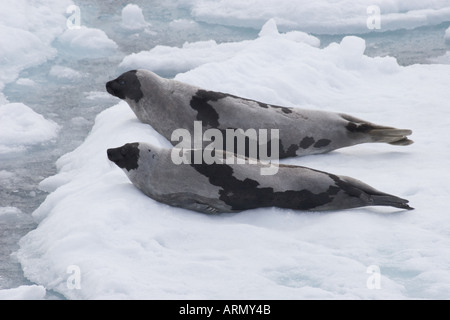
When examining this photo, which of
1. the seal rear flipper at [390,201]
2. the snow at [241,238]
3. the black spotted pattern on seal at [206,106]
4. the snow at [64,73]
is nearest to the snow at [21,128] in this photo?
the snow at [241,238]

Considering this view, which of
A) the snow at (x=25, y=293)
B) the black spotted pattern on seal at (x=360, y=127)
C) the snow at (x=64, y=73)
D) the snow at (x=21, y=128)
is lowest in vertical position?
the snow at (x=25, y=293)

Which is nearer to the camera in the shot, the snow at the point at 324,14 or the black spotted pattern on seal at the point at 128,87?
the black spotted pattern on seal at the point at 128,87

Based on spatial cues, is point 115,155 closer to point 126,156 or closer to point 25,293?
point 126,156

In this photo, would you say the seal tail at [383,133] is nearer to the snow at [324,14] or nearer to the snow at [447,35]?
the snow at [447,35]

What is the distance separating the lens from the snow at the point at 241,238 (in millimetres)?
4609

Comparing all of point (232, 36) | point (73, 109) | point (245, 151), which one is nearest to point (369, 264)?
point (245, 151)

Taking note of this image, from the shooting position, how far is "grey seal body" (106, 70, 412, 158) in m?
6.75

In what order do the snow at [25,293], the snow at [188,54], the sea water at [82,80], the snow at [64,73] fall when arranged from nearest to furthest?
the snow at [25,293]
the sea water at [82,80]
the snow at [64,73]
the snow at [188,54]

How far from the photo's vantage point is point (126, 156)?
5.78 m

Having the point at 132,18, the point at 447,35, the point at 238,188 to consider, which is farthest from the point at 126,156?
the point at 132,18

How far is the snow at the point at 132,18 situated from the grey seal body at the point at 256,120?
601cm

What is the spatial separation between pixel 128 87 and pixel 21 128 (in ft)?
5.25

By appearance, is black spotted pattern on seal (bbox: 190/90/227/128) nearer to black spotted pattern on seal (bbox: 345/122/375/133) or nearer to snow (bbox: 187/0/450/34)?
black spotted pattern on seal (bbox: 345/122/375/133)

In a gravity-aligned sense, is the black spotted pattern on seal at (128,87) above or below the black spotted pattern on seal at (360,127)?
above
